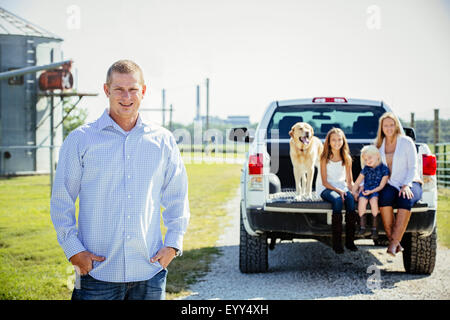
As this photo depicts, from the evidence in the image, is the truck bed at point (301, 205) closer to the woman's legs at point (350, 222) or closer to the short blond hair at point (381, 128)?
the woman's legs at point (350, 222)

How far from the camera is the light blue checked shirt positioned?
278 cm

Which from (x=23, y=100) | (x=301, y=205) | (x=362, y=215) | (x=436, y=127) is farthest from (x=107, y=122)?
(x=23, y=100)

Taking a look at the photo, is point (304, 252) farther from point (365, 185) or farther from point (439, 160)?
point (439, 160)

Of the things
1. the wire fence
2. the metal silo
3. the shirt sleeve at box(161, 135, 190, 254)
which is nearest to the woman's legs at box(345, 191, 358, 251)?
the shirt sleeve at box(161, 135, 190, 254)

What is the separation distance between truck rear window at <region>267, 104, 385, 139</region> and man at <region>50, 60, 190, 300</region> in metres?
4.21

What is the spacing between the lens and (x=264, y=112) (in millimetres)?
6980

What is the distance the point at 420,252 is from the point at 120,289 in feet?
15.0

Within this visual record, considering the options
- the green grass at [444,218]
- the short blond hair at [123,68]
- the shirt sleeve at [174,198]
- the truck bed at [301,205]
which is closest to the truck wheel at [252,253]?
the truck bed at [301,205]

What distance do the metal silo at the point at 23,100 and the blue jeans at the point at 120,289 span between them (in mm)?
28897

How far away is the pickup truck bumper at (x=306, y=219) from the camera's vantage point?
5.73 meters

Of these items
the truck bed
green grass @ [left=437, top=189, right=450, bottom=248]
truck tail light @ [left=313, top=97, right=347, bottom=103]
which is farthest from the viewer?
green grass @ [left=437, top=189, right=450, bottom=248]

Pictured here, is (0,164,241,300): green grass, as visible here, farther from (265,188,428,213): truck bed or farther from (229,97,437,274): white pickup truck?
(265,188,428,213): truck bed

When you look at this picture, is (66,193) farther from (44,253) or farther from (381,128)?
(44,253)
